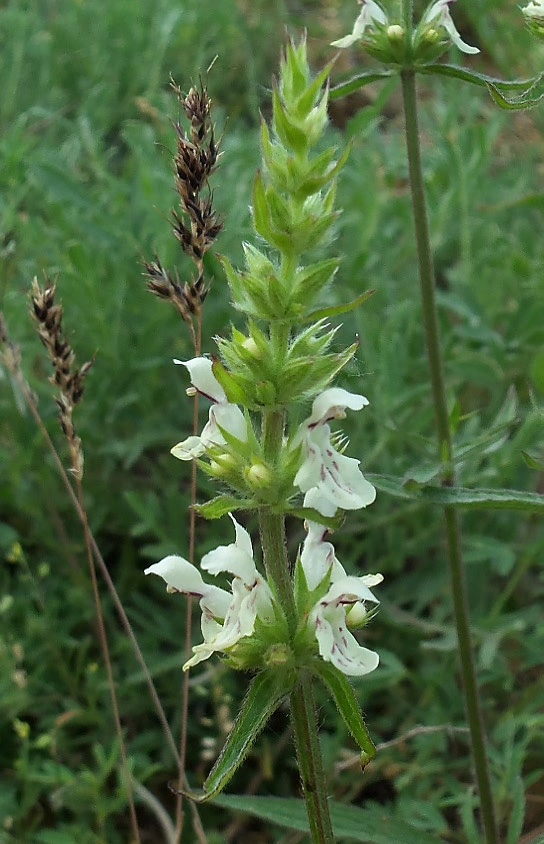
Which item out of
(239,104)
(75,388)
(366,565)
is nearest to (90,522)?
(366,565)

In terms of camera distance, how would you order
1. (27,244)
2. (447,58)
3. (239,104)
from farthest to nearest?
(239,104), (447,58), (27,244)

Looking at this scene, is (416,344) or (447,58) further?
(447,58)

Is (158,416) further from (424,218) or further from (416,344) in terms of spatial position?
(424,218)

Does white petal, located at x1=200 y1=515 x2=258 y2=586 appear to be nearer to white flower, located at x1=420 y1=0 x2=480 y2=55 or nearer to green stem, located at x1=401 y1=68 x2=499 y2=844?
green stem, located at x1=401 y1=68 x2=499 y2=844

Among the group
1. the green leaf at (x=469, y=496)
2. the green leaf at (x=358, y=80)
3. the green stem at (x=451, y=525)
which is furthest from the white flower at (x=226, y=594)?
the green leaf at (x=358, y=80)

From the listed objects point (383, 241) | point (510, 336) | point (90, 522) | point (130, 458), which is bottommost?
point (90, 522)

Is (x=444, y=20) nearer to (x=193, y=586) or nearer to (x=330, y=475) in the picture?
(x=330, y=475)
